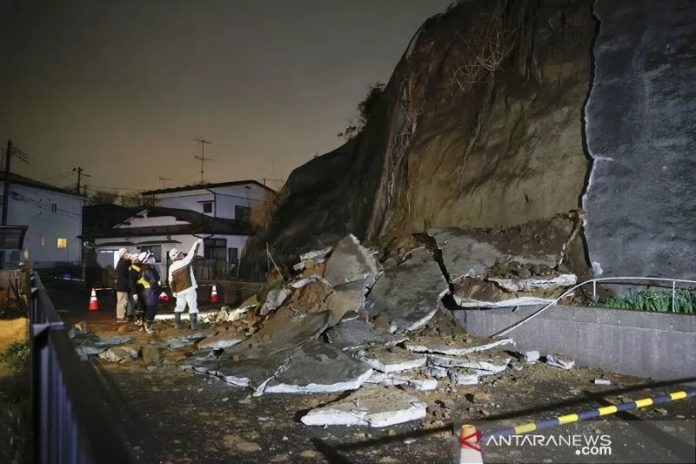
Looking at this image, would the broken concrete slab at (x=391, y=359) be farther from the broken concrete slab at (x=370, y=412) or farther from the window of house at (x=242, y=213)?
the window of house at (x=242, y=213)

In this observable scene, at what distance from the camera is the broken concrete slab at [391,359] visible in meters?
6.22

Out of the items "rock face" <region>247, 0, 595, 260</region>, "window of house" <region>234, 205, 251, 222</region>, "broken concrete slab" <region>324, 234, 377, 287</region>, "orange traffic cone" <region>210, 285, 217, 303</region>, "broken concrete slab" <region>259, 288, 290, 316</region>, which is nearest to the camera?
"broken concrete slab" <region>324, 234, 377, 287</region>

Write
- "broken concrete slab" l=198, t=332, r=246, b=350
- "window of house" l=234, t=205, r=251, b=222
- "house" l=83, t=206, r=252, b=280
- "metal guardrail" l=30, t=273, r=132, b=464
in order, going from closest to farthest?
"metal guardrail" l=30, t=273, r=132, b=464, "broken concrete slab" l=198, t=332, r=246, b=350, "house" l=83, t=206, r=252, b=280, "window of house" l=234, t=205, r=251, b=222

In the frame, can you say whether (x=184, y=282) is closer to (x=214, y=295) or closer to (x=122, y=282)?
(x=122, y=282)

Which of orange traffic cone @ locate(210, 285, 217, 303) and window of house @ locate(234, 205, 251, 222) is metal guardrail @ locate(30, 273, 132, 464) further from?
window of house @ locate(234, 205, 251, 222)

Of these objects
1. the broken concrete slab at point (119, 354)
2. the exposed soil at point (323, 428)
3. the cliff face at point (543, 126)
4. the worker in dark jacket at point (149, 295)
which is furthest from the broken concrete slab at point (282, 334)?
the cliff face at point (543, 126)

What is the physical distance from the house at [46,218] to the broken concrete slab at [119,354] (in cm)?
3189

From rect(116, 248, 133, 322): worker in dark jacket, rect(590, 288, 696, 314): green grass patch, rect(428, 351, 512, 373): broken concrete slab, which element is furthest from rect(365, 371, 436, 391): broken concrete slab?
rect(116, 248, 133, 322): worker in dark jacket

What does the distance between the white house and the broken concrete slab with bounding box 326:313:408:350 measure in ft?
86.0

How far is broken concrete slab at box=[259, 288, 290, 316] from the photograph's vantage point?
8922mm

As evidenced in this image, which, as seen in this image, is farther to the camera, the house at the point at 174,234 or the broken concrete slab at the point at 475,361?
the house at the point at 174,234

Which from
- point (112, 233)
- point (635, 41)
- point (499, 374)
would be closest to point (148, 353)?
point (499, 374)

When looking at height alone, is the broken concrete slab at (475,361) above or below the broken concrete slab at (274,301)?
below

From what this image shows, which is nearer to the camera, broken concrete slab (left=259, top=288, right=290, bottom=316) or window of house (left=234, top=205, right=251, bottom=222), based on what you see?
broken concrete slab (left=259, top=288, right=290, bottom=316)
